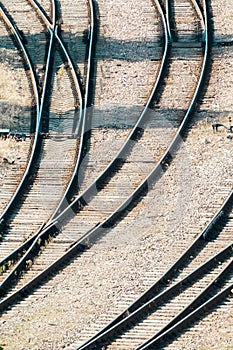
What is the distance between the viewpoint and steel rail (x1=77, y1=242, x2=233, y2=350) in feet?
36.5

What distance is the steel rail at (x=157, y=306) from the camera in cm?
1113

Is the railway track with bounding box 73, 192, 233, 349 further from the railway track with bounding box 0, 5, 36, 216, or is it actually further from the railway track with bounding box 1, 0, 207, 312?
the railway track with bounding box 0, 5, 36, 216

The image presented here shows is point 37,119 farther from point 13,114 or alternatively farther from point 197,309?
point 197,309

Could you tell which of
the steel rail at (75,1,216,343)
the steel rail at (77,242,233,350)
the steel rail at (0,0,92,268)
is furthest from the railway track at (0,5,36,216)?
the steel rail at (77,242,233,350)

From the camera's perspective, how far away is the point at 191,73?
16406mm

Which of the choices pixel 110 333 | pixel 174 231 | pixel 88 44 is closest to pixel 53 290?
pixel 110 333

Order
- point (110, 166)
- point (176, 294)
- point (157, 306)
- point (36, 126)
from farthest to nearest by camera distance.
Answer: point (36, 126) → point (110, 166) → point (176, 294) → point (157, 306)

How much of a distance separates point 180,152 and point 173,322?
3938 millimetres

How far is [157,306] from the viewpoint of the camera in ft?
38.1

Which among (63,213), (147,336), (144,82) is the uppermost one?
(144,82)

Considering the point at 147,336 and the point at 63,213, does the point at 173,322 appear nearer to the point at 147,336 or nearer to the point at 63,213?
the point at 147,336

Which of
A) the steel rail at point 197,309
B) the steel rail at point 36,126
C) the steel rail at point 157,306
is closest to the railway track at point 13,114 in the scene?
the steel rail at point 36,126

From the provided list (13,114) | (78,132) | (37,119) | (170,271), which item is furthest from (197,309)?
(13,114)

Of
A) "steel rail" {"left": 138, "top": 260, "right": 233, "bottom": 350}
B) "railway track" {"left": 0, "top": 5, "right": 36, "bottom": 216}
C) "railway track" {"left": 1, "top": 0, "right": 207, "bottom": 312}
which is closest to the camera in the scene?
"steel rail" {"left": 138, "top": 260, "right": 233, "bottom": 350}
